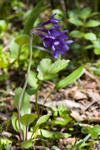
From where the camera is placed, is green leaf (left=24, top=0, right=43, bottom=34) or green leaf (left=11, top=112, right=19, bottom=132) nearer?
green leaf (left=11, top=112, right=19, bottom=132)

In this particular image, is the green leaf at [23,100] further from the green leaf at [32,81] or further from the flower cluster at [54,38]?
the flower cluster at [54,38]

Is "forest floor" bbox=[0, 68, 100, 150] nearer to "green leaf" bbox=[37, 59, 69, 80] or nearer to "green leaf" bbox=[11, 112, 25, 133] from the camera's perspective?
"green leaf" bbox=[11, 112, 25, 133]

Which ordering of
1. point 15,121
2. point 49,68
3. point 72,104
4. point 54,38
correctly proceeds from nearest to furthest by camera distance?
1. point 54,38
2. point 15,121
3. point 49,68
4. point 72,104

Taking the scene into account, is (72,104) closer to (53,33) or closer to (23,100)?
(23,100)

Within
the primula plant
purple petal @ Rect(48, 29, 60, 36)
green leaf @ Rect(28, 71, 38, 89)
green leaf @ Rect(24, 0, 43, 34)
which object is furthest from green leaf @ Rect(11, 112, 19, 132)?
green leaf @ Rect(24, 0, 43, 34)

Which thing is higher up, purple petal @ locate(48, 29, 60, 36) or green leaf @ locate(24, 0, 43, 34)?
green leaf @ locate(24, 0, 43, 34)

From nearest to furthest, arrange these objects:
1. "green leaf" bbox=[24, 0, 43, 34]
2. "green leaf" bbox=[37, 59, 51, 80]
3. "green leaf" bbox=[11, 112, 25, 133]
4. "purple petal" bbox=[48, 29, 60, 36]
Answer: "purple petal" bbox=[48, 29, 60, 36] < "green leaf" bbox=[11, 112, 25, 133] < "green leaf" bbox=[37, 59, 51, 80] < "green leaf" bbox=[24, 0, 43, 34]

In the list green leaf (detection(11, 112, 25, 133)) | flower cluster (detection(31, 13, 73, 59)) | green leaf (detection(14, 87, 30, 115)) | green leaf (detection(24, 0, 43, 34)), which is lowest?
green leaf (detection(11, 112, 25, 133))

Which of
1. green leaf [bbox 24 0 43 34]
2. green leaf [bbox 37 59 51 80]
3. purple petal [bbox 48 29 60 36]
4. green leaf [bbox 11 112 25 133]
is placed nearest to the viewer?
purple petal [bbox 48 29 60 36]

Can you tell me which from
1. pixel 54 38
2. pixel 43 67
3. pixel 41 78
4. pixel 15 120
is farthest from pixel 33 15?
pixel 15 120
